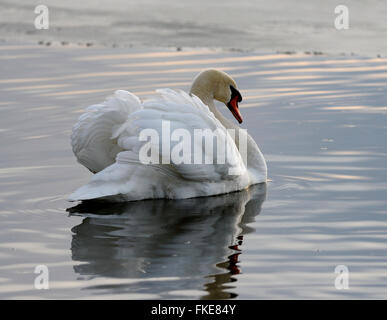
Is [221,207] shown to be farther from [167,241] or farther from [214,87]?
[214,87]

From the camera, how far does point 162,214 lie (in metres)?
8.96

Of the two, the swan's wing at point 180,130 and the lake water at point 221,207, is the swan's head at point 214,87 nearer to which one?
the lake water at point 221,207

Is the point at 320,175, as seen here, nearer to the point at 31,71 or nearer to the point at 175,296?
the point at 175,296

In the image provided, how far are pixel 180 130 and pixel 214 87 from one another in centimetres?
207

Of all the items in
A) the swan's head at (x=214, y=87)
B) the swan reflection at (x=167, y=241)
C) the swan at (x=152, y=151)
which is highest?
the swan's head at (x=214, y=87)

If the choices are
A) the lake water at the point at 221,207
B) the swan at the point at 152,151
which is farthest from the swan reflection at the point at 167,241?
the swan at the point at 152,151

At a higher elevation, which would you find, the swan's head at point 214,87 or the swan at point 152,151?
the swan's head at point 214,87

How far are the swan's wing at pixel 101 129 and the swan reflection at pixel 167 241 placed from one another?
45 centimetres

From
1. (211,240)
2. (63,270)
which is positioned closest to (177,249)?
(211,240)

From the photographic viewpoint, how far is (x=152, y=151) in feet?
28.9

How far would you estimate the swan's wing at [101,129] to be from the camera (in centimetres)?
929

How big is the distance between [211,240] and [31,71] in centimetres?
801

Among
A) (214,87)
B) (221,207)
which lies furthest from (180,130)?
(214,87)

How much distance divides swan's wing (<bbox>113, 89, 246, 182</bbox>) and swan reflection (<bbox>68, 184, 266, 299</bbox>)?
380 mm
